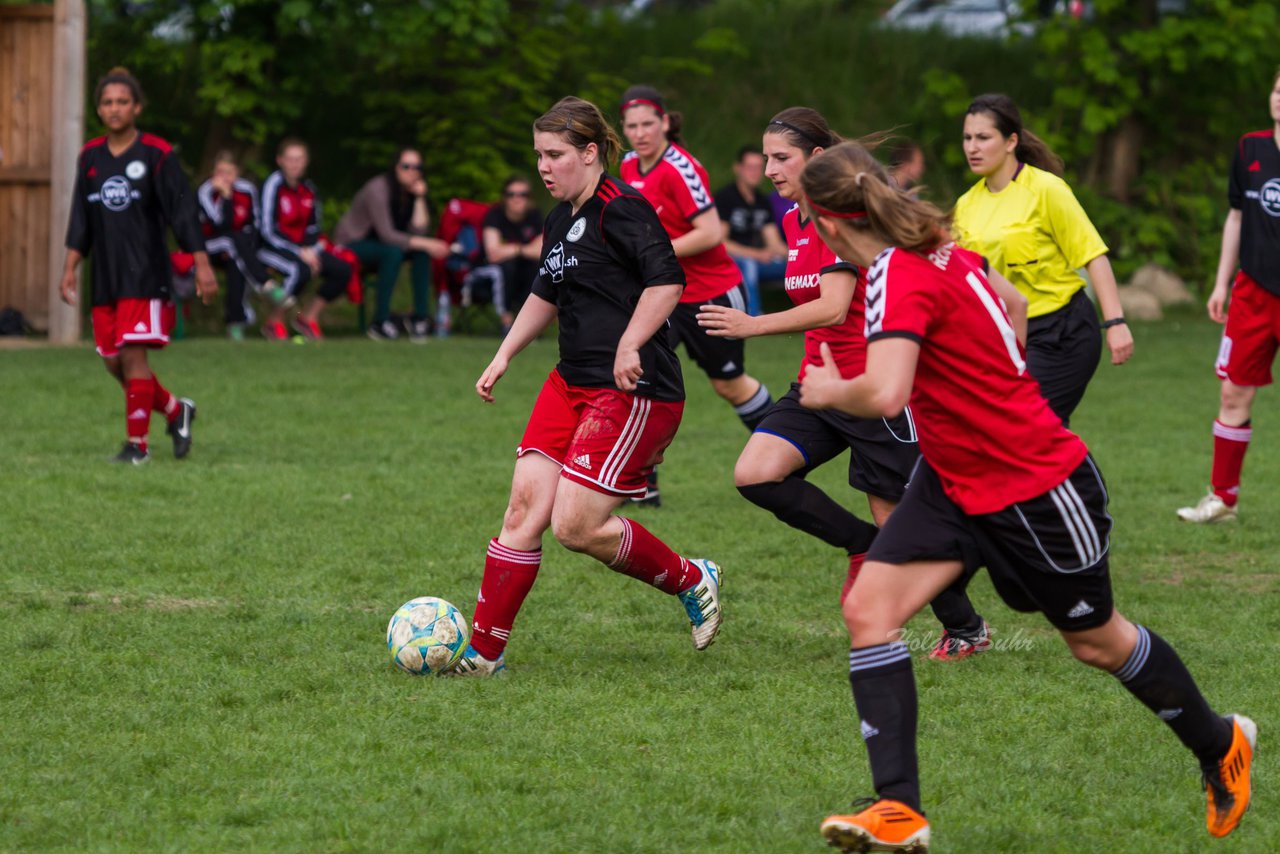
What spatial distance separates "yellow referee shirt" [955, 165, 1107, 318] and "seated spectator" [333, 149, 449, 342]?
36.1 ft

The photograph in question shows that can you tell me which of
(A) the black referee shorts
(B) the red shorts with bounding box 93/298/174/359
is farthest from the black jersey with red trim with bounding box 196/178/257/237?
(A) the black referee shorts

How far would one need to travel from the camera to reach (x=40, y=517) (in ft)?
26.8

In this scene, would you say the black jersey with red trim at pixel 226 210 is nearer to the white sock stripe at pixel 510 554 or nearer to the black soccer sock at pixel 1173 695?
the white sock stripe at pixel 510 554

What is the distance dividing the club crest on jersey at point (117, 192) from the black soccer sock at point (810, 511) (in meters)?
5.24

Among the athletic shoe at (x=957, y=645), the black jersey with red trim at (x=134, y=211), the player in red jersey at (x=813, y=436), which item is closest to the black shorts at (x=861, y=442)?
the player in red jersey at (x=813, y=436)

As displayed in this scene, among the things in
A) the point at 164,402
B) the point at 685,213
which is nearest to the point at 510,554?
the point at 685,213

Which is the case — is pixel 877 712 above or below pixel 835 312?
below

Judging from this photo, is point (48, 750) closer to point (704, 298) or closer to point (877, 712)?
point (877, 712)

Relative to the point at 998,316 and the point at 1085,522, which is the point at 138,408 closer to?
the point at 998,316

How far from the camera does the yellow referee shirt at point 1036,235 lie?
6.55m

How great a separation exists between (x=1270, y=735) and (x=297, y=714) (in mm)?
2838

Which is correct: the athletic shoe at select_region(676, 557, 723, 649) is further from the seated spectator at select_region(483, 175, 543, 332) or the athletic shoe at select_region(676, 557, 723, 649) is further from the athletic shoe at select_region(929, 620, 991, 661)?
the seated spectator at select_region(483, 175, 543, 332)

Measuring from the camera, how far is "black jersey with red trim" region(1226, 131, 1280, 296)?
8.35m

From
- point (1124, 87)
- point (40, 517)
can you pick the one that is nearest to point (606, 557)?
point (40, 517)
